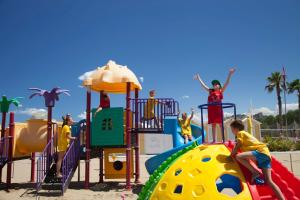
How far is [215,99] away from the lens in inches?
301

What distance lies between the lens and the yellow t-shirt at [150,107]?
13.1m

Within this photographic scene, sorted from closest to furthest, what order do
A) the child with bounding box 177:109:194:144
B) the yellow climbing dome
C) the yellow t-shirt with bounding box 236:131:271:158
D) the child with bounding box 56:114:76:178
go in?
the yellow climbing dome < the yellow t-shirt with bounding box 236:131:271:158 < the child with bounding box 56:114:76:178 < the child with bounding box 177:109:194:144

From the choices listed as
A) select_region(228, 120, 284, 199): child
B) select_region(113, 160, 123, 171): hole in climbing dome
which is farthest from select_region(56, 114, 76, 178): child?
select_region(228, 120, 284, 199): child

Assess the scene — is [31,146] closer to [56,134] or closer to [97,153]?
[56,134]

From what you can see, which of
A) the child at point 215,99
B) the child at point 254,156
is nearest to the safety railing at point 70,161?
the child at point 215,99

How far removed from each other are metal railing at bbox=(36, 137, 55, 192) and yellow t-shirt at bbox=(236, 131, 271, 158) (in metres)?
8.86

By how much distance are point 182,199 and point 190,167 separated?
0.68 metres

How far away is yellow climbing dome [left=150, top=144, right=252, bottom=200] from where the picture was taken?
191 inches

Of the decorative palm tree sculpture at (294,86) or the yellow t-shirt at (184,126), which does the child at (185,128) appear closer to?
the yellow t-shirt at (184,126)

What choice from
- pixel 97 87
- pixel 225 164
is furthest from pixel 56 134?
pixel 225 164

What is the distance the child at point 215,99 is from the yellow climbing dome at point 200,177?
54.1 inches

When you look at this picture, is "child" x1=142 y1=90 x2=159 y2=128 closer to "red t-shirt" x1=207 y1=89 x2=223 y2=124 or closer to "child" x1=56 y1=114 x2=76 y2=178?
"child" x1=56 y1=114 x2=76 y2=178

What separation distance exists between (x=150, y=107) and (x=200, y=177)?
26.8 feet

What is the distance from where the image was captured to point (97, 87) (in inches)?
632
